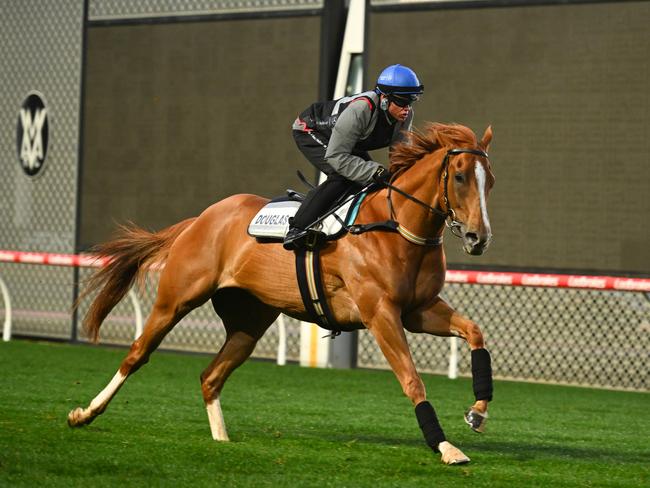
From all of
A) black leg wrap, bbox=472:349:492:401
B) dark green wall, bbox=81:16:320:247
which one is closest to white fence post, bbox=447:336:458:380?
dark green wall, bbox=81:16:320:247

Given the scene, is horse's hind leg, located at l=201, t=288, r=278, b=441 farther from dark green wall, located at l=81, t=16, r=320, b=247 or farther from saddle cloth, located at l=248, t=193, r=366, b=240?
dark green wall, located at l=81, t=16, r=320, b=247

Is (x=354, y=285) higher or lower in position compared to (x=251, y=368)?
higher

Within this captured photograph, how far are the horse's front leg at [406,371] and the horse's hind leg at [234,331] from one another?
1.04m

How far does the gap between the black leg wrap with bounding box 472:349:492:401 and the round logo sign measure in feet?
25.2

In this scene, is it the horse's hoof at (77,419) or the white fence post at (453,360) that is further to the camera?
the white fence post at (453,360)

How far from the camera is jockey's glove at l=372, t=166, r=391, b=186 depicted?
5906 millimetres

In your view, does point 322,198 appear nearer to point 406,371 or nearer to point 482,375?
point 406,371

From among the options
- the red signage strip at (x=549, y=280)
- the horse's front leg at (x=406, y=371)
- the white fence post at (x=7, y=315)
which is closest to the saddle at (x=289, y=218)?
the horse's front leg at (x=406, y=371)

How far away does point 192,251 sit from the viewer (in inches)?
257

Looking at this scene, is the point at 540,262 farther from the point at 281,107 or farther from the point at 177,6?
the point at 177,6

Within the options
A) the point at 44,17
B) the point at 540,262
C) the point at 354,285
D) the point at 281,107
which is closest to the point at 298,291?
the point at 354,285

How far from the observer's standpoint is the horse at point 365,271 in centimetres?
545

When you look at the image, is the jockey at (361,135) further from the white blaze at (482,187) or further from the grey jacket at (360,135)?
the white blaze at (482,187)

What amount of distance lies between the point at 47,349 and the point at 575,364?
4.59m
